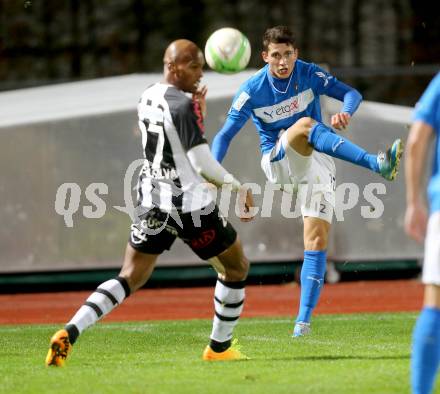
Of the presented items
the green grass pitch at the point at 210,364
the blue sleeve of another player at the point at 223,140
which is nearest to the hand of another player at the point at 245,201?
the green grass pitch at the point at 210,364

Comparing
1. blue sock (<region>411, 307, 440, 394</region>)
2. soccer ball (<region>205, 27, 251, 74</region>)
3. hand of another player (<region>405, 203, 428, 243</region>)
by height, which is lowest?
blue sock (<region>411, 307, 440, 394</region>)

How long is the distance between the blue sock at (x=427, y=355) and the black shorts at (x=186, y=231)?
2.13m

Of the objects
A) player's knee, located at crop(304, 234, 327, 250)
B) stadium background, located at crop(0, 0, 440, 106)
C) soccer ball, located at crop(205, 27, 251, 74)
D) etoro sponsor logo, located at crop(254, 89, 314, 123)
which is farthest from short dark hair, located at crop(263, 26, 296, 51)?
stadium background, located at crop(0, 0, 440, 106)

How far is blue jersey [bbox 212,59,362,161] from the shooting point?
344 inches

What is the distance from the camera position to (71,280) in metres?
14.7

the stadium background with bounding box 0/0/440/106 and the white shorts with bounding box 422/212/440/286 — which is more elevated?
the white shorts with bounding box 422/212/440/286

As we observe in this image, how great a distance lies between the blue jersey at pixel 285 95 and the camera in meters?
8.74

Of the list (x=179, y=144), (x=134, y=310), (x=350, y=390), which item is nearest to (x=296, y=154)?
(x=179, y=144)

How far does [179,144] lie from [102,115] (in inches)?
308

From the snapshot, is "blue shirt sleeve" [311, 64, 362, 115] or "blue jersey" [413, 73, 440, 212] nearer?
"blue jersey" [413, 73, 440, 212]

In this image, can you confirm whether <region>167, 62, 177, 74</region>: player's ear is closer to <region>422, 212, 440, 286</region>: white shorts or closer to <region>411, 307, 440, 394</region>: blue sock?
<region>422, 212, 440, 286</region>: white shorts

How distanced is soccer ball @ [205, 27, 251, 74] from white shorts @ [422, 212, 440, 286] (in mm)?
3761

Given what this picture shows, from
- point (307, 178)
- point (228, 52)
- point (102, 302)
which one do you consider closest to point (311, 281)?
point (307, 178)

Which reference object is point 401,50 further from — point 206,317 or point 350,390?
point 350,390
